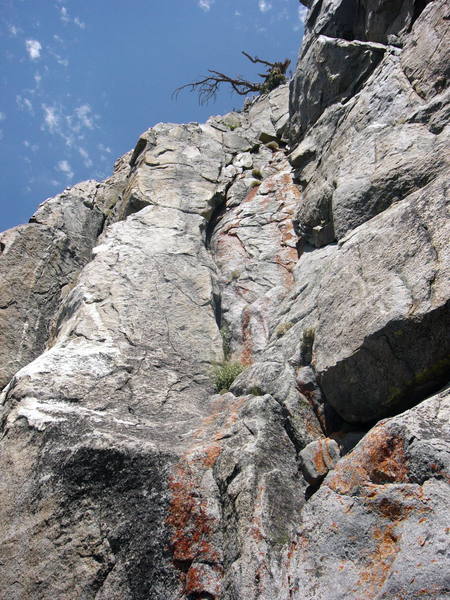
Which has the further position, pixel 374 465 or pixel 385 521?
pixel 374 465

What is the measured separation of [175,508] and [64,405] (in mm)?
2709

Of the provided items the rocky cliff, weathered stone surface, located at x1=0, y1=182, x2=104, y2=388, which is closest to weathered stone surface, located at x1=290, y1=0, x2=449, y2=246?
the rocky cliff

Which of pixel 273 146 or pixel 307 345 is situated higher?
pixel 273 146

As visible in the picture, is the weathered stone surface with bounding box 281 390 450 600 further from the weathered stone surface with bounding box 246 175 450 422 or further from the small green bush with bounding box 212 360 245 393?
the small green bush with bounding box 212 360 245 393

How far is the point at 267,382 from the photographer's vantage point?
8719 mm

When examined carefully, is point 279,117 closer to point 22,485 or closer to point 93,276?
point 93,276

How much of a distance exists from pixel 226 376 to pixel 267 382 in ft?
5.01

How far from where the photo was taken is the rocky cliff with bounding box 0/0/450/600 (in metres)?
5.62

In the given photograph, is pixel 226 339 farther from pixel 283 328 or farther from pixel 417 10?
pixel 417 10


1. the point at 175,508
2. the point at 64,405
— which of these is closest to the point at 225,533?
the point at 175,508

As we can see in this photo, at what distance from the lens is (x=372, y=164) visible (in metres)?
10.2

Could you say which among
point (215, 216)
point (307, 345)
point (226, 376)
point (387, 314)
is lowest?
point (387, 314)

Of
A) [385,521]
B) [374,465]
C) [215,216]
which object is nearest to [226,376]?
[374,465]

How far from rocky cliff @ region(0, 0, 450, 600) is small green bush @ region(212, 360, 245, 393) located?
11 centimetres
